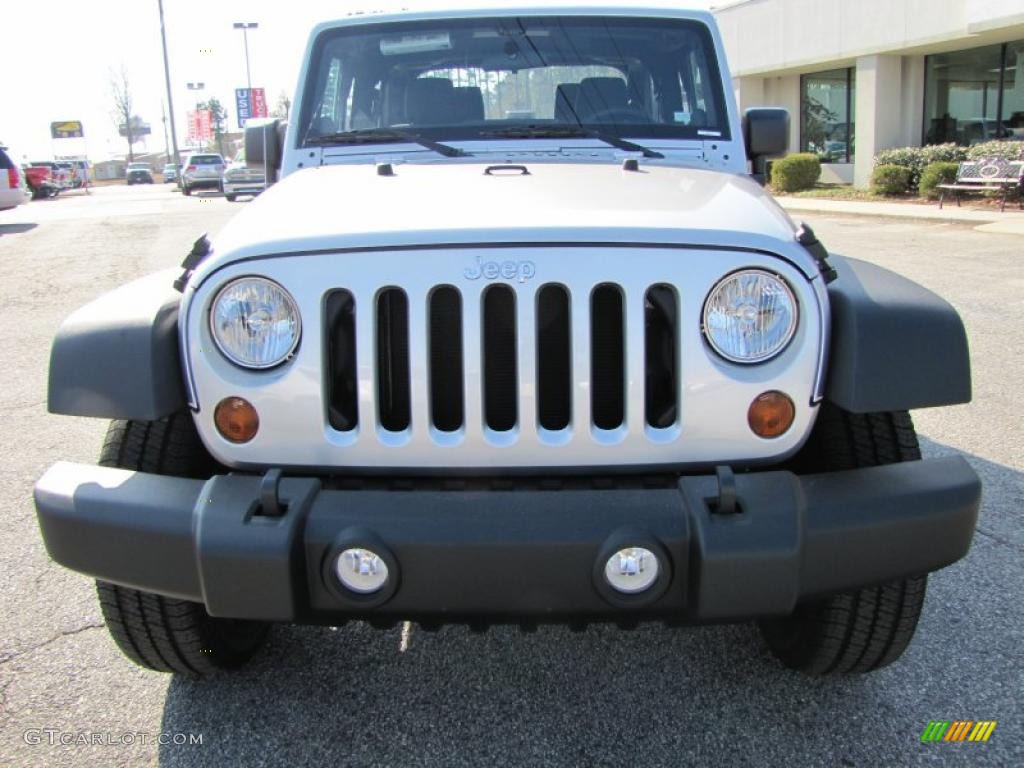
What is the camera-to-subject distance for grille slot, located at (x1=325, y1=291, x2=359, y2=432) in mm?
2125

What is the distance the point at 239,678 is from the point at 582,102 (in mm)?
2354

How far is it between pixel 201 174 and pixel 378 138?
36.0 metres

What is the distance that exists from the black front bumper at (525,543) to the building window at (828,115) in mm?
24274

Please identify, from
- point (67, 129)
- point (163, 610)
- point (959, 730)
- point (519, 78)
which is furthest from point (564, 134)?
point (67, 129)

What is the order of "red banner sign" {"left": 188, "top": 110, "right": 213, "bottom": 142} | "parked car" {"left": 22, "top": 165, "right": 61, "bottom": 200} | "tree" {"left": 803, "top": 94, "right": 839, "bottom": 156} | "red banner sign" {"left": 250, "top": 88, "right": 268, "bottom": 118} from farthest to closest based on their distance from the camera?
"red banner sign" {"left": 188, "top": 110, "right": 213, "bottom": 142} < "red banner sign" {"left": 250, "top": 88, "right": 268, "bottom": 118} < "parked car" {"left": 22, "top": 165, "right": 61, "bottom": 200} < "tree" {"left": 803, "top": 94, "right": 839, "bottom": 156}

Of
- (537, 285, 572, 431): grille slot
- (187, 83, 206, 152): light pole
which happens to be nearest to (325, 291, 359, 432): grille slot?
(537, 285, 572, 431): grille slot

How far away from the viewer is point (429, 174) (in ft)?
9.70

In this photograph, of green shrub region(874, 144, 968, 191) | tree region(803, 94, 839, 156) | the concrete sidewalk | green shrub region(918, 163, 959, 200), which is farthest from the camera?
tree region(803, 94, 839, 156)

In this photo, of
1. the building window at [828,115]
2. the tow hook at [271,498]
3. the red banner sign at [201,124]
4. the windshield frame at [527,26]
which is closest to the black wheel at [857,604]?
the tow hook at [271,498]

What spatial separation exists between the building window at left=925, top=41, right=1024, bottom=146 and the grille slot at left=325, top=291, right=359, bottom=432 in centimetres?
2074

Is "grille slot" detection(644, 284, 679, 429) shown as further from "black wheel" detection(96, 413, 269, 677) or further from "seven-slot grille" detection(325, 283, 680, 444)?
"black wheel" detection(96, 413, 269, 677)

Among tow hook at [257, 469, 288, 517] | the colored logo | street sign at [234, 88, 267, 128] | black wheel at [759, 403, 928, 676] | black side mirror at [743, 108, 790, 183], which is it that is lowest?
the colored logo

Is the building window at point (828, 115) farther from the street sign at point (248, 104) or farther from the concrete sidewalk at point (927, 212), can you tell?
the street sign at point (248, 104)

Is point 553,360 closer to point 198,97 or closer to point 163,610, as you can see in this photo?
point 163,610
